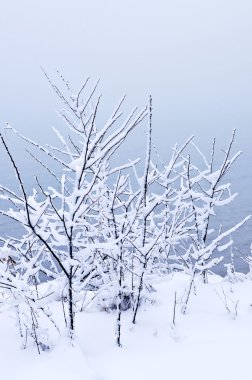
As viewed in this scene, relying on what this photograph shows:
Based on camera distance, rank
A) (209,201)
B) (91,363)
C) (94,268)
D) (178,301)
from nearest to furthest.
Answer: (91,363) < (94,268) < (178,301) < (209,201)

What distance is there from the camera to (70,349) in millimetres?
3670

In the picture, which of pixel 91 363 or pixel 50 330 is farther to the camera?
pixel 50 330

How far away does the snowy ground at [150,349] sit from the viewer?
348cm

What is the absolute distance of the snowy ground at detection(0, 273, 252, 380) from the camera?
348 centimetres

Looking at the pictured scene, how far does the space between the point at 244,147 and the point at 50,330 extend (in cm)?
7466

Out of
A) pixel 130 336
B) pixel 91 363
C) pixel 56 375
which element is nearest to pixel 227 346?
pixel 130 336

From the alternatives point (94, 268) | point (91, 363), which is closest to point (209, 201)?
point (94, 268)

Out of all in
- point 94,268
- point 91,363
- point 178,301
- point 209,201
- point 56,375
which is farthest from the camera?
point 209,201

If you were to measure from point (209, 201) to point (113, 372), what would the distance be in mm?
2924

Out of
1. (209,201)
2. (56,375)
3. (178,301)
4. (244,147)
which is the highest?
(244,147)

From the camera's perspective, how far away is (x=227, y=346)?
395 cm

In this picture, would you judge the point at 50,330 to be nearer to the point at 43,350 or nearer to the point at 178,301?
the point at 43,350

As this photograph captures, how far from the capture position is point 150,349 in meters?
3.91

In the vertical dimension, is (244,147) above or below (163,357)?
above
